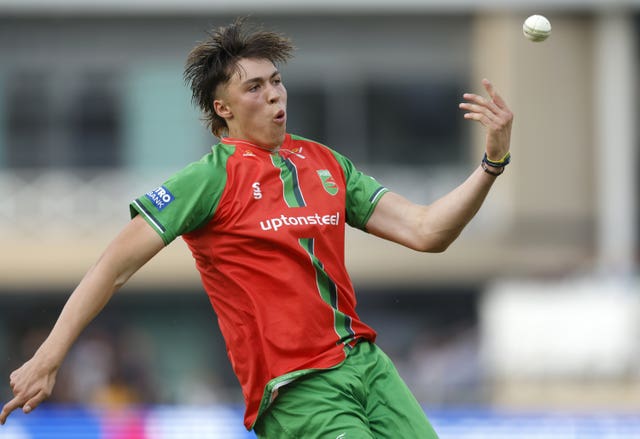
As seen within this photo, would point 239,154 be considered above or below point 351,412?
above

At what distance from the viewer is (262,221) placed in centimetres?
479

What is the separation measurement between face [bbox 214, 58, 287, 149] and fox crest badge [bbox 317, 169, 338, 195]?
202mm

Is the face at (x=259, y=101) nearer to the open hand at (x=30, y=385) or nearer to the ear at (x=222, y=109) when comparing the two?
the ear at (x=222, y=109)

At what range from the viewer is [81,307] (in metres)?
4.64

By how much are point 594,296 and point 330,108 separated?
7630 mm

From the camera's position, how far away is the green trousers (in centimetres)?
472

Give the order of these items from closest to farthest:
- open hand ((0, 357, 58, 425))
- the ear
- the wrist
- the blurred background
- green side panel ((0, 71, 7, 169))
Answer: open hand ((0, 357, 58, 425))
the wrist
the ear
the blurred background
green side panel ((0, 71, 7, 169))

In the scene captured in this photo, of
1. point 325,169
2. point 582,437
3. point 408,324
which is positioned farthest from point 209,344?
point 325,169

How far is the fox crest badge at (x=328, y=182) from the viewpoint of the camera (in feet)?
16.4

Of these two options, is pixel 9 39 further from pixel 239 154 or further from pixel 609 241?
pixel 239 154

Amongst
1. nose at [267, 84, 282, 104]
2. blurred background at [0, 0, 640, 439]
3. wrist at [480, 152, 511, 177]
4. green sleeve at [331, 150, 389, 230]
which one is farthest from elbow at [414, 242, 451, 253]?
blurred background at [0, 0, 640, 439]

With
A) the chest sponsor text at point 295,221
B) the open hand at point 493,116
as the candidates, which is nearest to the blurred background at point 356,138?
the chest sponsor text at point 295,221

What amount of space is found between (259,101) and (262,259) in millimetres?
627

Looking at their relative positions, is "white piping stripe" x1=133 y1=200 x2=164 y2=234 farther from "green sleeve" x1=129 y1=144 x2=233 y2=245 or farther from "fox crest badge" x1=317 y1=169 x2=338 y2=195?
"fox crest badge" x1=317 y1=169 x2=338 y2=195
